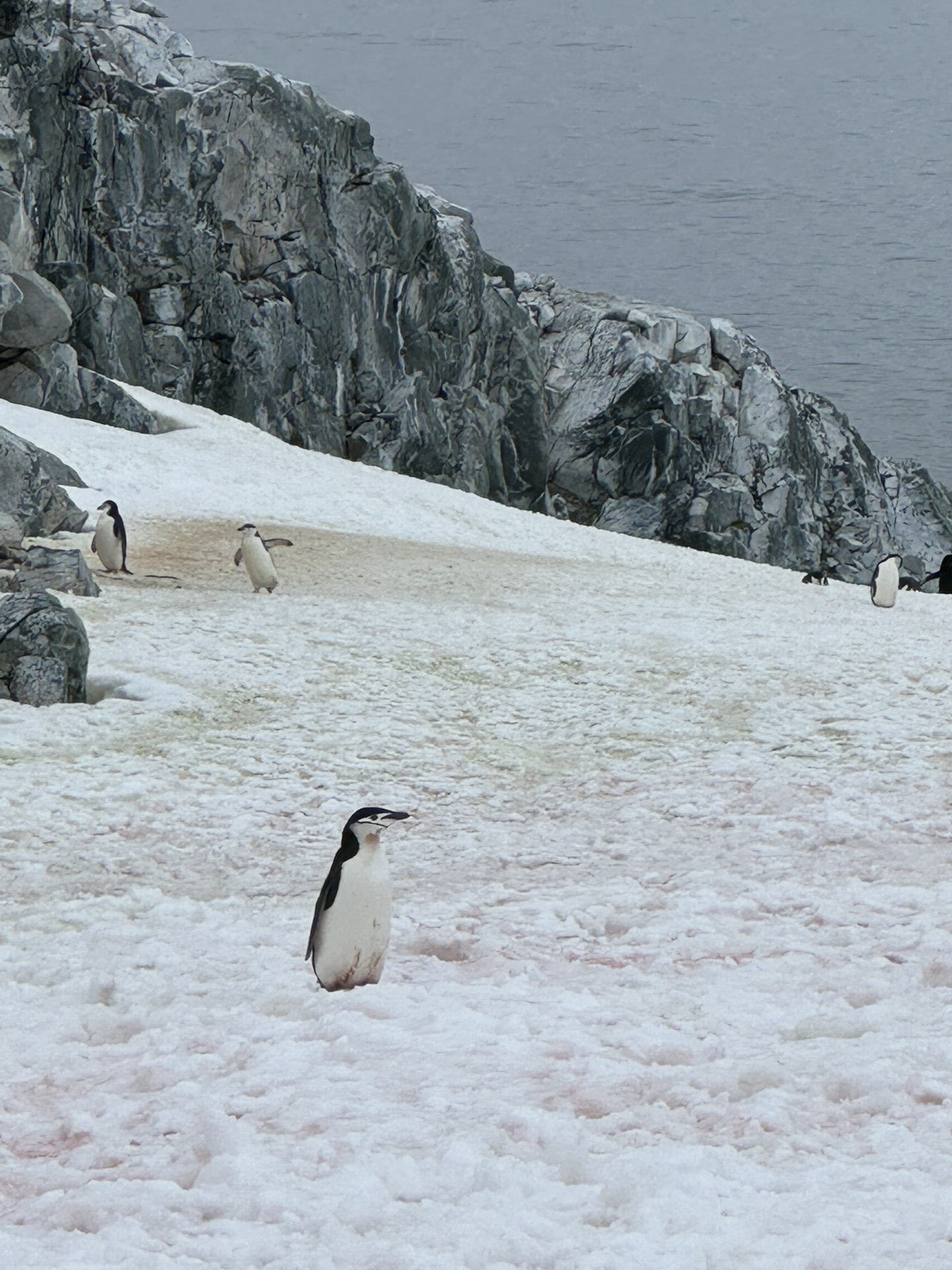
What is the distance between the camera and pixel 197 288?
49.8 m

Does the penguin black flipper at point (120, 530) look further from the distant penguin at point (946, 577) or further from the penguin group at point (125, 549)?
the distant penguin at point (946, 577)

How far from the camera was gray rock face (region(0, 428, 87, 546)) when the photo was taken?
67.1 feet

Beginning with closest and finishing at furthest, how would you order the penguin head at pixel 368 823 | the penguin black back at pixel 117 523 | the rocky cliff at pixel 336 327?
the penguin head at pixel 368 823 → the penguin black back at pixel 117 523 → the rocky cliff at pixel 336 327

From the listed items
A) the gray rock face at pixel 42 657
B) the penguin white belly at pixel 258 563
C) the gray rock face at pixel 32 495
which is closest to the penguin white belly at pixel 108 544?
the gray rock face at pixel 32 495

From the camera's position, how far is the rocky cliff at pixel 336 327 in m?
44.5

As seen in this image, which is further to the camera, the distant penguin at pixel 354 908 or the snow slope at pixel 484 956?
the distant penguin at pixel 354 908

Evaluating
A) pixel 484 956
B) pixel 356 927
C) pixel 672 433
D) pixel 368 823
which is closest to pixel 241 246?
pixel 672 433

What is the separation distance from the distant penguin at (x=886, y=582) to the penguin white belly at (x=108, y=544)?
41.1 feet

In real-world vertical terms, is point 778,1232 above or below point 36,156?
below

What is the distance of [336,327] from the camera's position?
53562 mm

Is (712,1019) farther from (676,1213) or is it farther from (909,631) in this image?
(909,631)

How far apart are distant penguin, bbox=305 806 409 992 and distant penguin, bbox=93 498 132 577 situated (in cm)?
1240

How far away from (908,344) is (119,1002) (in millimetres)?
177321

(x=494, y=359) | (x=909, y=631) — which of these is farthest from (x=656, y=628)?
(x=494, y=359)
